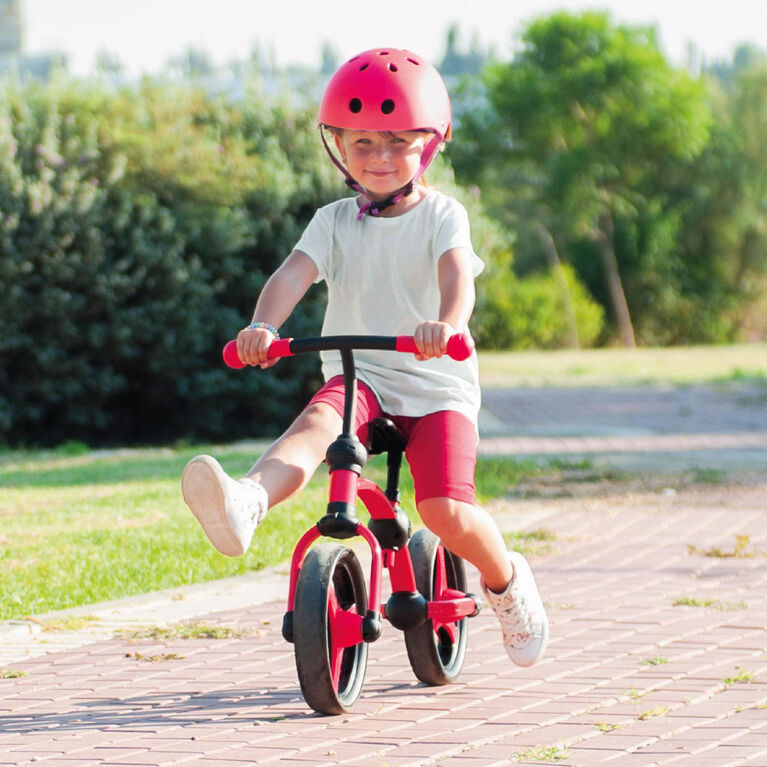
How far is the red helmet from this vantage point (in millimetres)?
3789

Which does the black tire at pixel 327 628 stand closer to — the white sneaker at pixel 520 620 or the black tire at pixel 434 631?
the black tire at pixel 434 631

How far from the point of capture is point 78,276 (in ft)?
39.0

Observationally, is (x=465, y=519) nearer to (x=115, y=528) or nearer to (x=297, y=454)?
(x=297, y=454)

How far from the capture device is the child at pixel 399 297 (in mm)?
3797

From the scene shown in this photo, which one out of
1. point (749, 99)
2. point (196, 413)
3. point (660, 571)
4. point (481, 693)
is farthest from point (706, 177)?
point (481, 693)

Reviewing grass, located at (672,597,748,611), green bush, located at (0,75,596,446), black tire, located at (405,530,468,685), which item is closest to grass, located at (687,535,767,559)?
grass, located at (672,597,748,611)

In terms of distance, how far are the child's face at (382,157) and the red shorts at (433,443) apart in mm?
582

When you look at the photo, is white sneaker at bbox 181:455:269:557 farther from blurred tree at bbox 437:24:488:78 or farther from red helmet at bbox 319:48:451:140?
blurred tree at bbox 437:24:488:78

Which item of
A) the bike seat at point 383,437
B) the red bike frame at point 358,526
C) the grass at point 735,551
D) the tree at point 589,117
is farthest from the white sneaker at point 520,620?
the tree at point 589,117

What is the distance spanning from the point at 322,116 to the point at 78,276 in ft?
27.5

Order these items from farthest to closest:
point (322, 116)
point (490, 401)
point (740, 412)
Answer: point (490, 401) → point (740, 412) → point (322, 116)

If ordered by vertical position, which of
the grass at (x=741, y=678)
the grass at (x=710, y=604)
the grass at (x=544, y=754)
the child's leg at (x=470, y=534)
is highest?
the child's leg at (x=470, y=534)

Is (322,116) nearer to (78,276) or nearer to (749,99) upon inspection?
(78,276)

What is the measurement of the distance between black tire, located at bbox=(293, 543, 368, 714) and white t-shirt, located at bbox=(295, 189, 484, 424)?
482 mm
